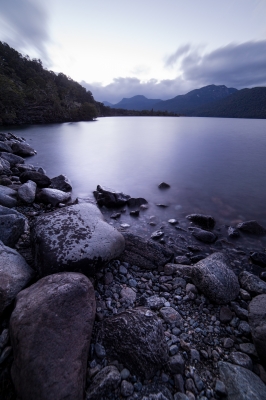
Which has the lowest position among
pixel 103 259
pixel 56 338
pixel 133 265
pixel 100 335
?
pixel 133 265

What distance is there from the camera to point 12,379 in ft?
5.95

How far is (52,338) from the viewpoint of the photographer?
1.93 m

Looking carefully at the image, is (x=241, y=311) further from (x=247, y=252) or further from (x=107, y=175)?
(x=107, y=175)

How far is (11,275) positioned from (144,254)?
2.52 m

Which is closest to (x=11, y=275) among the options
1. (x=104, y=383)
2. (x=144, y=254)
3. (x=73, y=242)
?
(x=73, y=242)

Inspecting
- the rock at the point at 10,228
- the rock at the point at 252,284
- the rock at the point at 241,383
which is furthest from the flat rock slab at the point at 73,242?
the rock at the point at 252,284

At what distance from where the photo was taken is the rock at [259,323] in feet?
7.68

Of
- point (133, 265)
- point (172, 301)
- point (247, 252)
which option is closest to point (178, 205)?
point (247, 252)

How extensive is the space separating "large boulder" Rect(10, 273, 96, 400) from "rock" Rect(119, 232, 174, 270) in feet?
5.37

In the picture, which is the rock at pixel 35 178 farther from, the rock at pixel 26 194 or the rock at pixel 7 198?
the rock at pixel 7 198

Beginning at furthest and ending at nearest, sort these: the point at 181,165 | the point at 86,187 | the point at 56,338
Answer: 1. the point at 181,165
2. the point at 86,187
3. the point at 56,338

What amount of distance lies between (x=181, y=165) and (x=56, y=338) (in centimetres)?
1421

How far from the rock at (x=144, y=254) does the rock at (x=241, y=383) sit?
6.64 ft

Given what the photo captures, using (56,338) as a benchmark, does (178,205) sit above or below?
below
